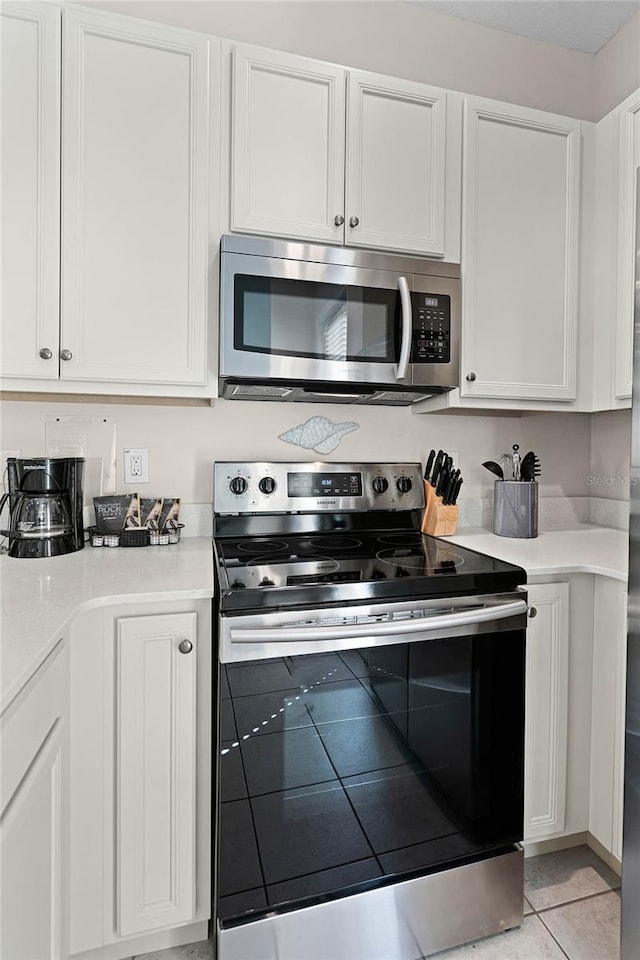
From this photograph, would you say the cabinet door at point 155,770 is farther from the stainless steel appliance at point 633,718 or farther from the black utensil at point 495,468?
the black utensil at point 495,468

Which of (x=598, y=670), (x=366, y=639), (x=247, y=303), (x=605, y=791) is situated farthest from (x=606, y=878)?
(x=247, y=303)

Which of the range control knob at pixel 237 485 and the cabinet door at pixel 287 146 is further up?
the cabinet door at pixel 287 146

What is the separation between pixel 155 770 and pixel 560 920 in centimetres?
119

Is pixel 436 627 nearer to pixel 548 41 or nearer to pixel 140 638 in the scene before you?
pixel 140 638

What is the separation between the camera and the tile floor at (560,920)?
1353mm

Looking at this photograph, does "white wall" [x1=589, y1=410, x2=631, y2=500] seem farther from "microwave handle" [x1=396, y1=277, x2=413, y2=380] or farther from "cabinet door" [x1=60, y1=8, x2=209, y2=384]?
"cabinet door" [x1=60, y1=8, x2=209, y2=384]

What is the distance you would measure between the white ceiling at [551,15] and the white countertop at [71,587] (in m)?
2.25

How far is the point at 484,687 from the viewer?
137 centimetres

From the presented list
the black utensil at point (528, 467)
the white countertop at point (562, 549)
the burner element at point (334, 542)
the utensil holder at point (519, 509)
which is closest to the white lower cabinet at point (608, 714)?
the white countertop at point (562, 549)

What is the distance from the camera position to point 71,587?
1202 mm

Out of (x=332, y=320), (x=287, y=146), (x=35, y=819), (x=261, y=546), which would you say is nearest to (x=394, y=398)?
(x=332, y=320)

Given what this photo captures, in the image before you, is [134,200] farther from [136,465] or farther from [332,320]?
[136,465]

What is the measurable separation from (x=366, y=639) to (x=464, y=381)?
3.10 ft

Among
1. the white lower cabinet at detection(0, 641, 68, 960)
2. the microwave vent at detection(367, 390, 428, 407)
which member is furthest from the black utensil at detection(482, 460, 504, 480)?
the white lower cabinet at detection(0, 641, 68, 960)
